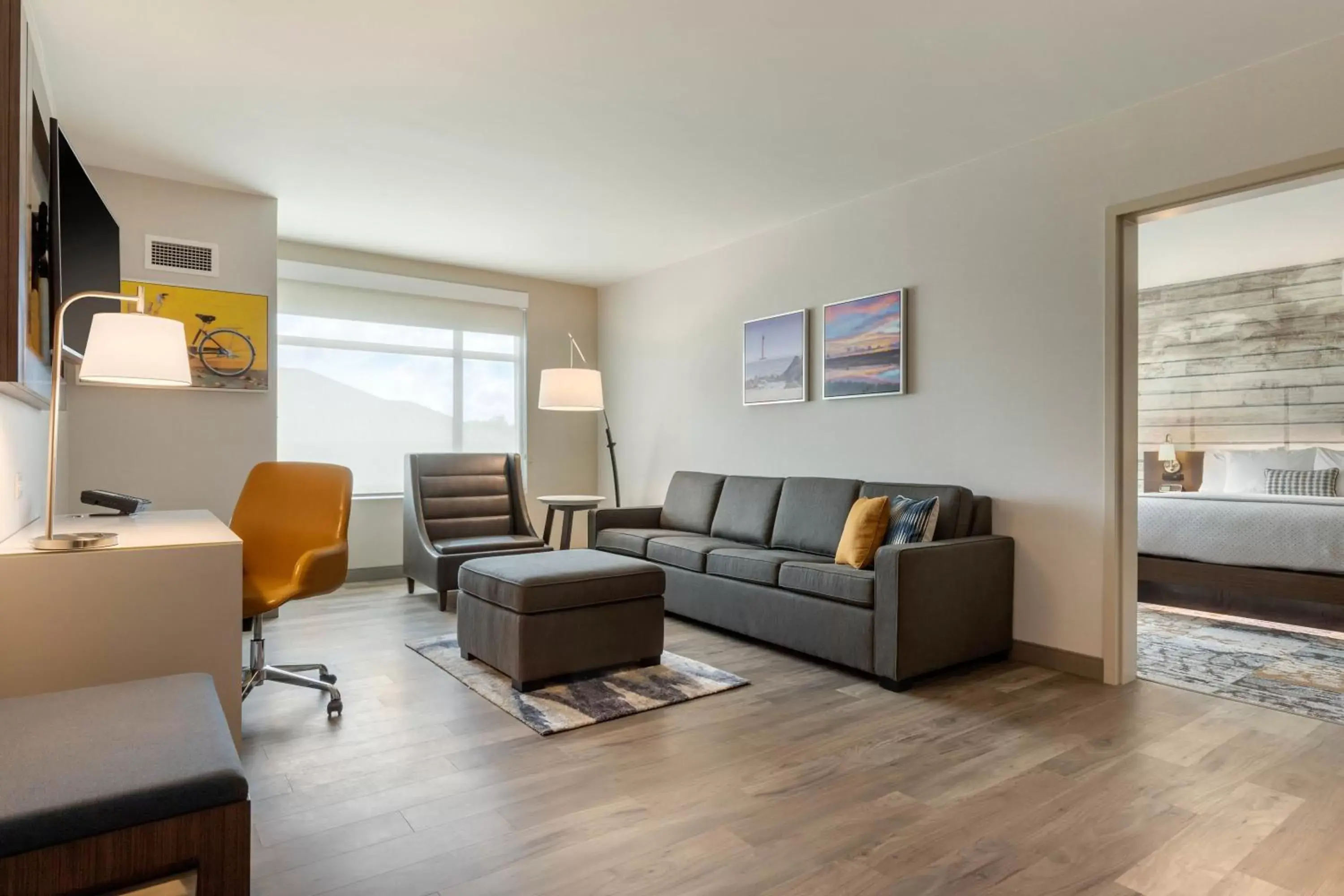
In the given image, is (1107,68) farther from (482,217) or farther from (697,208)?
(482,217)

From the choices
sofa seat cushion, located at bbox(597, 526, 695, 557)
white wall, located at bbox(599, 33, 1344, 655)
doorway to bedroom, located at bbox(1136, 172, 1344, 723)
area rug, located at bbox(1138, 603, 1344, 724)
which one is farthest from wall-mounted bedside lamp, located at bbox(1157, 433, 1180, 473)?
sofa seat cushion, located at bbox(597, 526, 695, 557)

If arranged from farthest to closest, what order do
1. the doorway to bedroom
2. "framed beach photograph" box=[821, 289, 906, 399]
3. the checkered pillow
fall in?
the checkered pillow → "framed beach photograph" box=[821, 289, 906, 399] → the doorway to bedroom

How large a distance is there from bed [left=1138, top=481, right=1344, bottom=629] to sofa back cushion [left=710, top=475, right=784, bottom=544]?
2.69 m

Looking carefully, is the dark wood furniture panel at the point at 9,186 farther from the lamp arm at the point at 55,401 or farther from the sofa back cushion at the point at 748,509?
Result: the sofa back cushion at the point at 748,509

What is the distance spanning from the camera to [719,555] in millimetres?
4246

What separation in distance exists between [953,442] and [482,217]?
3267 mm

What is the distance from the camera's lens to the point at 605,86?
3133mm

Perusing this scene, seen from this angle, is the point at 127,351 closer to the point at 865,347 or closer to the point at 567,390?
the point at 567,390

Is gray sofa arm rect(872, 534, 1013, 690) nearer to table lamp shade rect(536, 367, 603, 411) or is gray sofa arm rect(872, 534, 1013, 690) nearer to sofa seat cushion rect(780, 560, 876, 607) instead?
sofa seat cushion rect(780, 560, 876, 607)

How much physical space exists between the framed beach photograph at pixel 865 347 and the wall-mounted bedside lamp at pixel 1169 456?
4029 mm

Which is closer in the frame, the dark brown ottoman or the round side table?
the dark brown ottoman

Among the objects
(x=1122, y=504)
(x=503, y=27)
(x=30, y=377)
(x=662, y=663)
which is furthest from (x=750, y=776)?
(x=503, y=27)

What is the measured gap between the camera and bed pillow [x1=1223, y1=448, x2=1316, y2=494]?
19.3 feet

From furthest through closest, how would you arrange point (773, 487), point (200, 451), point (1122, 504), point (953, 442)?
point (773, 487) → point (200, 451) → point (953, 442) → point (1122, 504)
